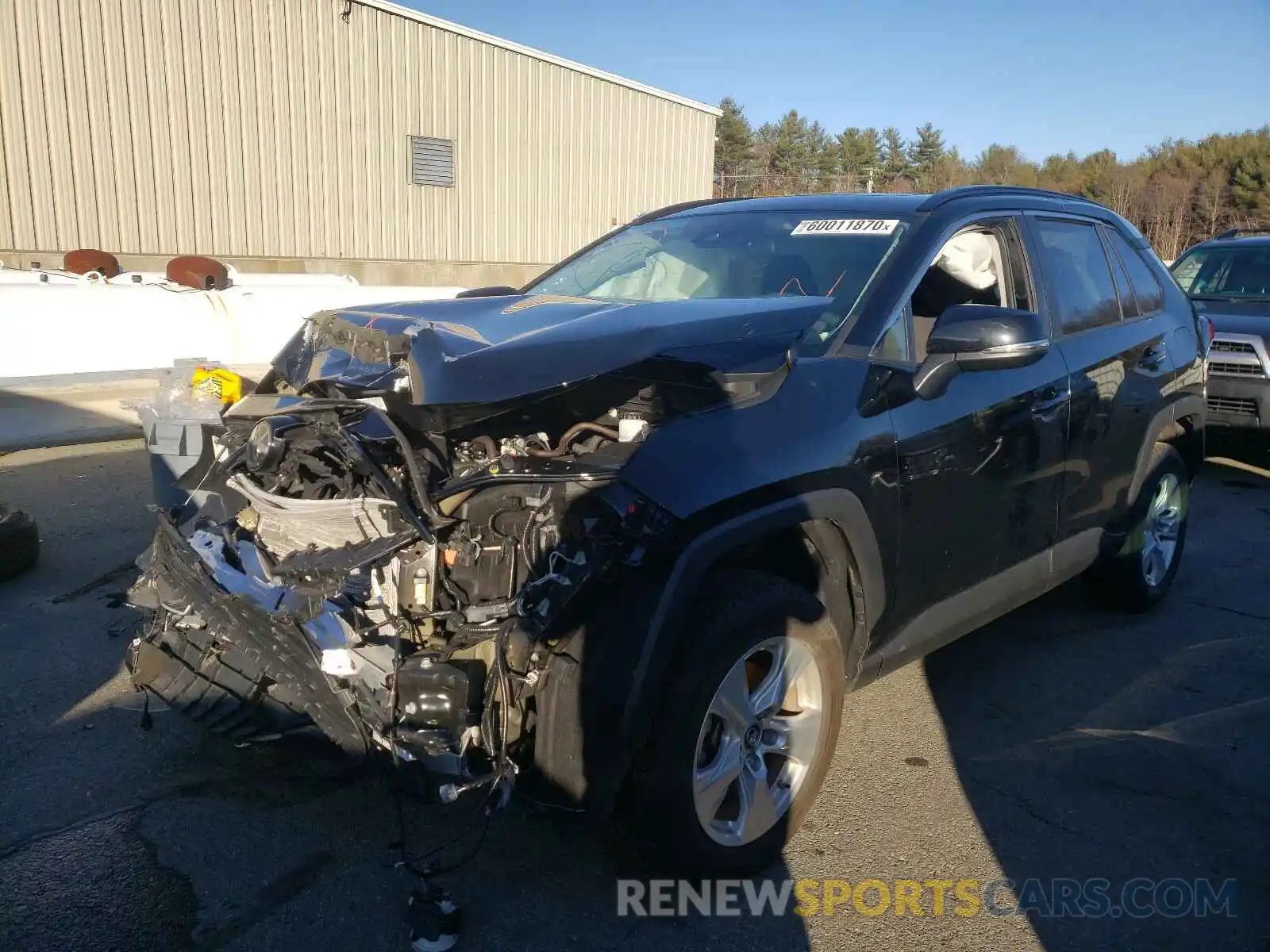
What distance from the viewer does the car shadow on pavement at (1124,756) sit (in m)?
2.90

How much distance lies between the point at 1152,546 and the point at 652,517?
146 inches

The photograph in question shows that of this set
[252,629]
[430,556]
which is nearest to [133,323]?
[252,629]

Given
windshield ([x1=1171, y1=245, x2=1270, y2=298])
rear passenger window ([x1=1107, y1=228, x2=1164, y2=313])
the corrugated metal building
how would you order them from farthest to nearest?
the corrugated metal building → windshield ([x1=1171, y1=245, x2=1270, y2=298]) → rear passenger window ([x1=1107, y1=228, x2=1164, y2=313])

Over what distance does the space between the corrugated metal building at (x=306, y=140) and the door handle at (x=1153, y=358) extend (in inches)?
547

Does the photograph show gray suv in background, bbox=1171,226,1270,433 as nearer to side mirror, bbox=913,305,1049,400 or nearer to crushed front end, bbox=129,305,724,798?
side mirror, bbox=913,305,1049,400

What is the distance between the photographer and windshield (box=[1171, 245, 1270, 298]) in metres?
9.38

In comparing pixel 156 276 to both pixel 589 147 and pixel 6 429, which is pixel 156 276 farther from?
pixel 589 147

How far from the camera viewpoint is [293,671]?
2.64 m

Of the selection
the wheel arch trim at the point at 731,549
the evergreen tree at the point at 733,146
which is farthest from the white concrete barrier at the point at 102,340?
the evergreen tree at the point at 733,146

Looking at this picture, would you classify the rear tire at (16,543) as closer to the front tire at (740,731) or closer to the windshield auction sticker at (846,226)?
the front tire at (740,731)

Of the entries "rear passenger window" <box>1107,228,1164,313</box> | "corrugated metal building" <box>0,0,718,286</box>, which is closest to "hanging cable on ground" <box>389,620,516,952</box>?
"rear passenger window" <box>1107,228,1164,313</box>

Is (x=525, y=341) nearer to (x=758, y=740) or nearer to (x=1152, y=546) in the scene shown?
(x=758, y=740)

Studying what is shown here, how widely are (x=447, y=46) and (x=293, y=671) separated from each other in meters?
17.1

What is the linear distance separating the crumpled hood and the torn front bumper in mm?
717
